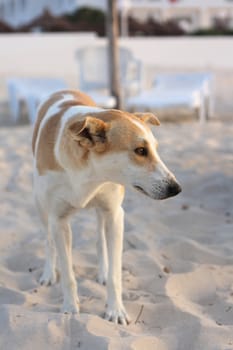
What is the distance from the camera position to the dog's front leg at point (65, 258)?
3201 mm

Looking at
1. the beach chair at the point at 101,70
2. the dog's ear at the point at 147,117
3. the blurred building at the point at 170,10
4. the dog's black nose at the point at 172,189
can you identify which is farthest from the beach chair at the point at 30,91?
the blurred building at the point at 170,10

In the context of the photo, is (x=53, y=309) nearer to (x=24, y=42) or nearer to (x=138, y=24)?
(x=24, y=42)

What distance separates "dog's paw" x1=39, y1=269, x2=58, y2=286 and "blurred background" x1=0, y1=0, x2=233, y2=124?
5.61 meters

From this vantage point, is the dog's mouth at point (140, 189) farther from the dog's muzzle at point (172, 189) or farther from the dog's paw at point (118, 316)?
the dog's paw at point (118, 316)

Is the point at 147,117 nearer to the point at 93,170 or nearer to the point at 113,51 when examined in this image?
the point at 93,170

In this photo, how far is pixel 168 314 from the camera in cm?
314

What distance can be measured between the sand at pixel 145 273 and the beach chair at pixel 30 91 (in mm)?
3340

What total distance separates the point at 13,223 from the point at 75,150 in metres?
1.85

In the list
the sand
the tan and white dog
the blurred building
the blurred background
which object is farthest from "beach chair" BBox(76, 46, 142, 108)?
the blurred building

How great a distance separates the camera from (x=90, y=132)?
2.78 m

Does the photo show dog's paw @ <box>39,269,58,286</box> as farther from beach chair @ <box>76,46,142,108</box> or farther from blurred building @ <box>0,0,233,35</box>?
blurred building @ <box>0,0,233,35</box>

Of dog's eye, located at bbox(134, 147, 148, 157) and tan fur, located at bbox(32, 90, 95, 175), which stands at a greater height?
dog's eye, located at bbox(134, 147, 148, 157)

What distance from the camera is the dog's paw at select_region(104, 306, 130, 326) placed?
312 cm

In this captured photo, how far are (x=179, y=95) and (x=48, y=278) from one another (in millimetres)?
6284
